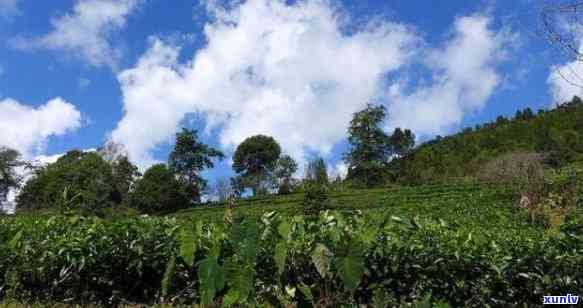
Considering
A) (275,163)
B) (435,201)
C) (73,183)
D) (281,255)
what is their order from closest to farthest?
(281,255)
(435,201)
(73,183)
(275,163)

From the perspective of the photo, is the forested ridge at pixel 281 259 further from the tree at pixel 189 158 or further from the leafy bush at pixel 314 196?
the tree at pixel 189 158

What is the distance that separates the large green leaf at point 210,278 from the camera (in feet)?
5.19

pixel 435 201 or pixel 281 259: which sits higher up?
pixel 435 201

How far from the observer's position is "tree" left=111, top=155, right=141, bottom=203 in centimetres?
5972

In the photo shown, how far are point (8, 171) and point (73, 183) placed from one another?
10951 mm

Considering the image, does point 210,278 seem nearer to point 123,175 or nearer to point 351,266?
point 351,266

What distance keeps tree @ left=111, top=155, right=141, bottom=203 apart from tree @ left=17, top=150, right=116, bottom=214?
997 mm

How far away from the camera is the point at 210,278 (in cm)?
159

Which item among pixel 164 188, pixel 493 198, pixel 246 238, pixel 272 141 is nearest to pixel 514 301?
pixel 246 238

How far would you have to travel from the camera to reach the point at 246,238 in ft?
5.44

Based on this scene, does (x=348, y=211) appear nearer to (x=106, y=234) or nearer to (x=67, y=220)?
(x=106, y=234)

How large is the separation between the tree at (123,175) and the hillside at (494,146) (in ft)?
110

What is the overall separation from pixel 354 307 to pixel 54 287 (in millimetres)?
2450

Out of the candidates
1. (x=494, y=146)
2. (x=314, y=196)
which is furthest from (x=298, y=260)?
(x=494, y=146)
